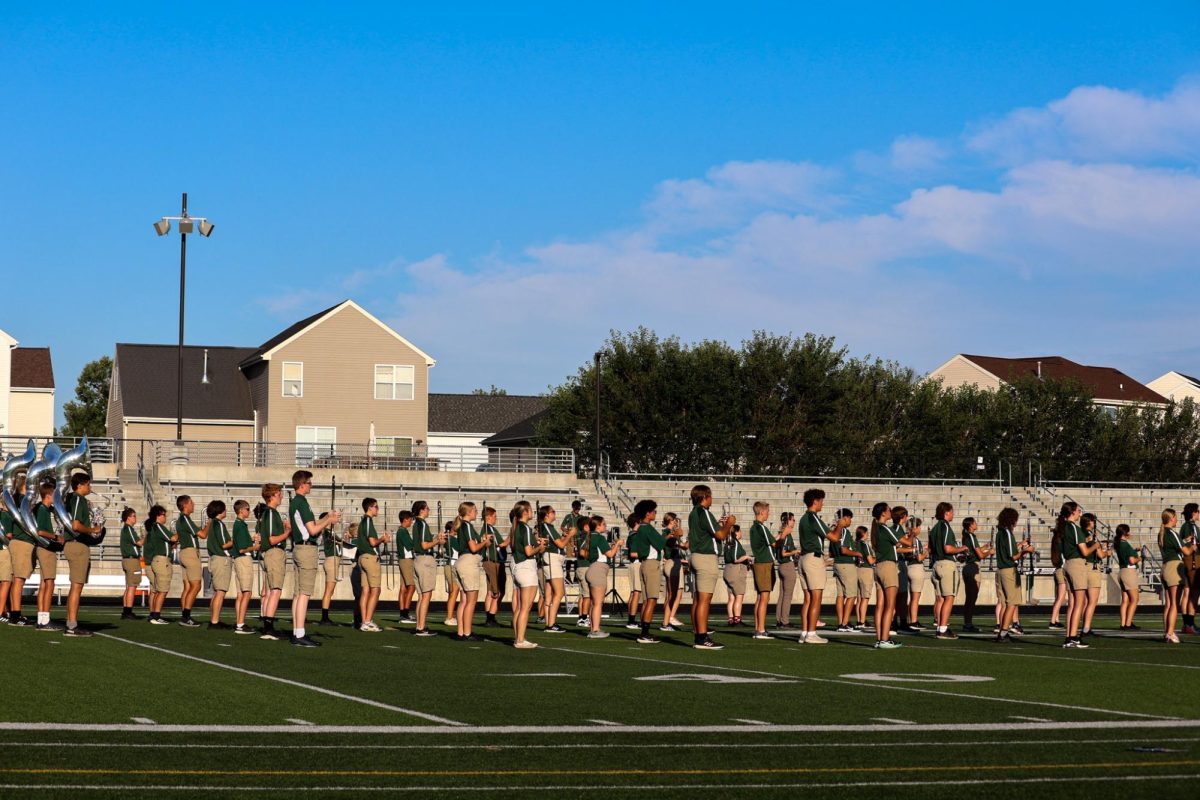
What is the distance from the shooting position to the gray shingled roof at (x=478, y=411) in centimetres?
8506

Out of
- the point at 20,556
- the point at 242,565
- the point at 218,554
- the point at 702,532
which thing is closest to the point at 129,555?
the point at 218,554

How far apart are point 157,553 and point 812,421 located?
42092 millimetres

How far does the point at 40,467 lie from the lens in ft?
83.5

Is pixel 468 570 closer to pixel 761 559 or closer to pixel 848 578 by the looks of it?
pixel 761 559

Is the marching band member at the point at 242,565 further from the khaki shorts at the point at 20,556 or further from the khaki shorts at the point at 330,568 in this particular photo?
the khaki shorts at the point at 20,556

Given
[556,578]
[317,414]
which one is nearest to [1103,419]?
[317,414]

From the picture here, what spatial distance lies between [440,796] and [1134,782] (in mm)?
3236

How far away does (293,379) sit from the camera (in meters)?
59.1

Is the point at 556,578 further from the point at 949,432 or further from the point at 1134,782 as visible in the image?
the point at 949,432

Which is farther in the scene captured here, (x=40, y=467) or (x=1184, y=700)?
(x=40, y=467)

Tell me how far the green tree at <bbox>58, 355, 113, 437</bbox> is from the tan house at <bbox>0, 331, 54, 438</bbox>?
23870 mm

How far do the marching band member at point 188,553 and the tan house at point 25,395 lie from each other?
4805 cm

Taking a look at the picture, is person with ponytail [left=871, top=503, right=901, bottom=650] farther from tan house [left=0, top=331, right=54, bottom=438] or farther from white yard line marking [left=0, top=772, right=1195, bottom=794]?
tan house [left=0, top=331, right=54, bottom=438]

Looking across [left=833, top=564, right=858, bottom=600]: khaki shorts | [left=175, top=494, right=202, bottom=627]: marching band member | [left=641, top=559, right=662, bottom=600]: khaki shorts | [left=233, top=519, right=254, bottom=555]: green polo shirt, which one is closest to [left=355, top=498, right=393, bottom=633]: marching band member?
[left=233, top=519, right=254, bottom=555]: green polo shirt
